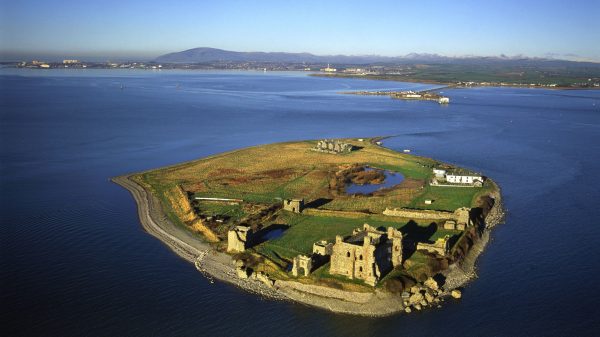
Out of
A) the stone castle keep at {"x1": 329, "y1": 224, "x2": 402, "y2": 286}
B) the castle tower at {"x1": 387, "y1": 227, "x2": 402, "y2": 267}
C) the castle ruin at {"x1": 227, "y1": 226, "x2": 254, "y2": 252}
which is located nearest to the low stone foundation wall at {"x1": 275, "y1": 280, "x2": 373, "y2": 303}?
the stone castle keep at {"x1": 329, "y1": 224, "x2": 402, "y2": 286}

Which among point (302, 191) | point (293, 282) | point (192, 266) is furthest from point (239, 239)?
point (302, 191)

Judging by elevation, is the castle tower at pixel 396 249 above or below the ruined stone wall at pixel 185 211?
above

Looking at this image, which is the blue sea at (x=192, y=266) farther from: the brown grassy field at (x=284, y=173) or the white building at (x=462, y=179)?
the brown grassy field at (x=284, y=173)

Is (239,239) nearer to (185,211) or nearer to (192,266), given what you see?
(192,266)

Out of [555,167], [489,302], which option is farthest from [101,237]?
[555,167]

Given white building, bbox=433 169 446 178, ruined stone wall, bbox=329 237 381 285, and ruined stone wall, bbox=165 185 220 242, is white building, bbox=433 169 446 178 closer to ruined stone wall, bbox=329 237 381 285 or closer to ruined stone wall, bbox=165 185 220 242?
ruined stone wall, bbox=165 185 220 242

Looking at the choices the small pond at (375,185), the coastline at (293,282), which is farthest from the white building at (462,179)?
the coastline at (293,282)
